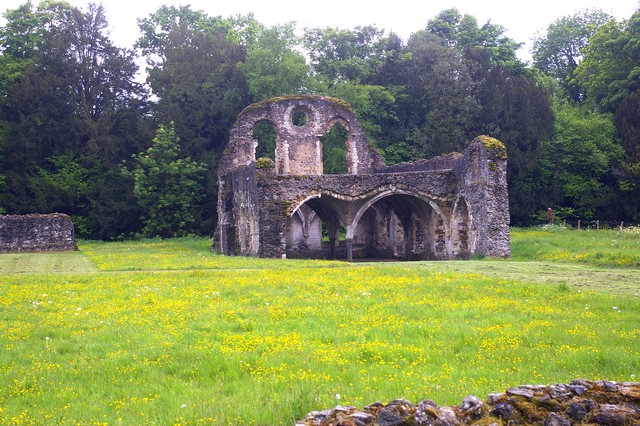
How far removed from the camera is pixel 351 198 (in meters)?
29.0

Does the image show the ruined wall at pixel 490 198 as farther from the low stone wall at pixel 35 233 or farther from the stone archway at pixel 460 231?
the low stone wall at pixel 35 233

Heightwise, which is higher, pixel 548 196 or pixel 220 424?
pixel 548 196

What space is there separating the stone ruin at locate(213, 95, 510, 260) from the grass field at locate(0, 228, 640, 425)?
432 inches

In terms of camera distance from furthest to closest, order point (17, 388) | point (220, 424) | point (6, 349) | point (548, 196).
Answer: point (548, 196)
point (6, 349)
point (17, 388)
point (220, 424)

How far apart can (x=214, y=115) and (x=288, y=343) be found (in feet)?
135

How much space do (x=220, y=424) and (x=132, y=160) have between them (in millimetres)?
44623

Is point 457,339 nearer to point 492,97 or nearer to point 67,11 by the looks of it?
point 492,97

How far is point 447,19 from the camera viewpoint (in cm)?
5550

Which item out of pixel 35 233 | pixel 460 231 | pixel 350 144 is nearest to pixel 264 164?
pixel 460 231

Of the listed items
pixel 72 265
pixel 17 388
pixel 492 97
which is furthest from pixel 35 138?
pixel 17 388

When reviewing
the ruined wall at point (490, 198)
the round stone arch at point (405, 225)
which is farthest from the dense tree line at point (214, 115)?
the ruined wall at point (490, 198)

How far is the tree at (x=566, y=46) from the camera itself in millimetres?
57469

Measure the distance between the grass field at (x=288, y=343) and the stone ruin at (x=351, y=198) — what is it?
432 inches

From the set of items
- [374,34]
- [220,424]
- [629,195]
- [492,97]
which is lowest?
[220,424]
